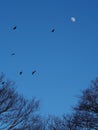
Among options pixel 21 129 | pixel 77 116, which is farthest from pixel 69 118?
pixel 21 129

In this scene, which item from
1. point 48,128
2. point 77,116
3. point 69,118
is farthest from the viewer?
point 48,128

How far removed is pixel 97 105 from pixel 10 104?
7.40 metres

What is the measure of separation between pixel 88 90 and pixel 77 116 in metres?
2.61

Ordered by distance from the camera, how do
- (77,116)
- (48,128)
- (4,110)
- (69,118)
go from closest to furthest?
1. (4,110)
2. (77,116)
3. (69,118)
4. (48,128)

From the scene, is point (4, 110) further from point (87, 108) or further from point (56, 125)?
point (56, 125)

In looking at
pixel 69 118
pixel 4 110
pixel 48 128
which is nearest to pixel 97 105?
pixel 69 118

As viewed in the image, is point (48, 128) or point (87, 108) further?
point (48, 128)

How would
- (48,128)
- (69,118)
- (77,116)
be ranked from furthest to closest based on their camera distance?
(48,128), (69,118), (77,116)

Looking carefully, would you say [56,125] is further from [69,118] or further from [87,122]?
[87,122]

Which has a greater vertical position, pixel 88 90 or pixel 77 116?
pixel 88 90

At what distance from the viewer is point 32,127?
→ 29250 millimetres

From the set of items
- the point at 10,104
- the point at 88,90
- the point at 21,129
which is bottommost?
the point at 21,129

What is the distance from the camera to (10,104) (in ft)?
89.6

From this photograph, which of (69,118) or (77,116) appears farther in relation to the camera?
(69,118)
